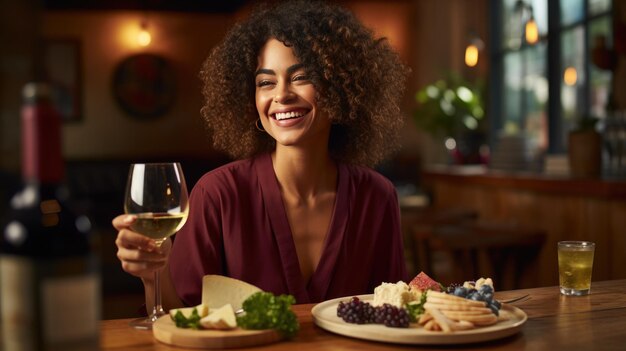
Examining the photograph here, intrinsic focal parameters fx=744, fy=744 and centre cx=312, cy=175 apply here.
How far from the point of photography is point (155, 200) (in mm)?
1244

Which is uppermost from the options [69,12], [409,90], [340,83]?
[69,12]

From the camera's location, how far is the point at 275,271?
1.89 m

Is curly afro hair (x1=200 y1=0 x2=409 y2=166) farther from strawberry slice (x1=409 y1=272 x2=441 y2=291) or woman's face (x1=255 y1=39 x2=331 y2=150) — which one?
strawberry slice (x1=409 y1=272 x2=441 y2=291)

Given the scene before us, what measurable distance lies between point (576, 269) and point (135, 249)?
3.09 ft

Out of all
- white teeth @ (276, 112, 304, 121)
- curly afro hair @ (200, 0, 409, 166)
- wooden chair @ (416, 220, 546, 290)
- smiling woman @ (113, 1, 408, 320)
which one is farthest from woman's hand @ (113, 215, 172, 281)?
wooden chair @ (416, 220, 546, 290)

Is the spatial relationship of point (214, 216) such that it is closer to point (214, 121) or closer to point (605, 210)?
point (214, 121)

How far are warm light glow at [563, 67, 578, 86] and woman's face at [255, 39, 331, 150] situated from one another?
153 inches

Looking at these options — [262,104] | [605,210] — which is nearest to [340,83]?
[262,104]

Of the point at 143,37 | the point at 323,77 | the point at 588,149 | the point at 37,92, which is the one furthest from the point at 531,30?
the point at 143,37

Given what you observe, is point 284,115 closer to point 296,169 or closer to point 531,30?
point 296,169

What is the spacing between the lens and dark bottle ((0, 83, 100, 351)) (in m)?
0.76

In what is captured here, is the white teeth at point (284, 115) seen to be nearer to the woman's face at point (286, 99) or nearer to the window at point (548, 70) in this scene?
the woman's face at point (286, 99)

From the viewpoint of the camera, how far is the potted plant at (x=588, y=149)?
416cm

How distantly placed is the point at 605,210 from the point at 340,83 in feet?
6.95
